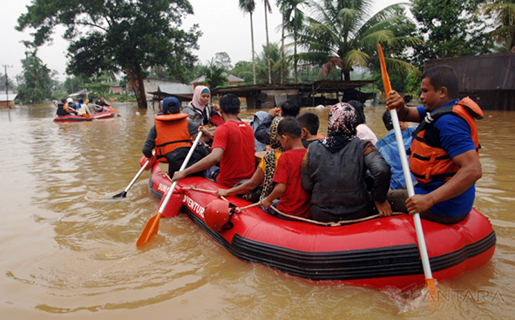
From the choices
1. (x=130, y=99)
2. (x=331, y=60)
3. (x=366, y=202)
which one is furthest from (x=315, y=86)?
(x=130, y=99)

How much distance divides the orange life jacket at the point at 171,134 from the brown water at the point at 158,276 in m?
0.85

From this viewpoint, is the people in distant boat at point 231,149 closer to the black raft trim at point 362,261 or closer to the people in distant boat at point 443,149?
the black raft trim at point 362,261

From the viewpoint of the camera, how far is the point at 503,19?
18.6m

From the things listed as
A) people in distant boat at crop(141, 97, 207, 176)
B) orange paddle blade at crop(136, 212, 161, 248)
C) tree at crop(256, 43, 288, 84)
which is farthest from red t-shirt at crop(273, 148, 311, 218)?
tree at crop(256, 43, 288, 84)

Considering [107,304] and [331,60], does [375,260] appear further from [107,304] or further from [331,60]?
[331,60]

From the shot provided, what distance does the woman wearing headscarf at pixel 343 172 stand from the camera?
270 cm

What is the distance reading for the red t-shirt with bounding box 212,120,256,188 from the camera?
3961 millimetres

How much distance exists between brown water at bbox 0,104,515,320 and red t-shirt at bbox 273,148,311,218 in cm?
57

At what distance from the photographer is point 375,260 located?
2.57m

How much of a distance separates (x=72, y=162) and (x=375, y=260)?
735cm

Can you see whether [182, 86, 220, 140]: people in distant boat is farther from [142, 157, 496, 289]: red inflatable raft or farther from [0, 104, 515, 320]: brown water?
[142, 157, 496, 289]: red inflatable raft

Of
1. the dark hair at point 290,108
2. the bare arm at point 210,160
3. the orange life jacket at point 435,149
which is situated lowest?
the bare arm at point 210,160

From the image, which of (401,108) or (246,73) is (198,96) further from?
(246,73)

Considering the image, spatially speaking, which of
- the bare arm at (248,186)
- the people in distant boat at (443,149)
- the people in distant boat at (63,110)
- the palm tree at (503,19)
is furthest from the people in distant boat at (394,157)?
the palm tree at (503,19)
